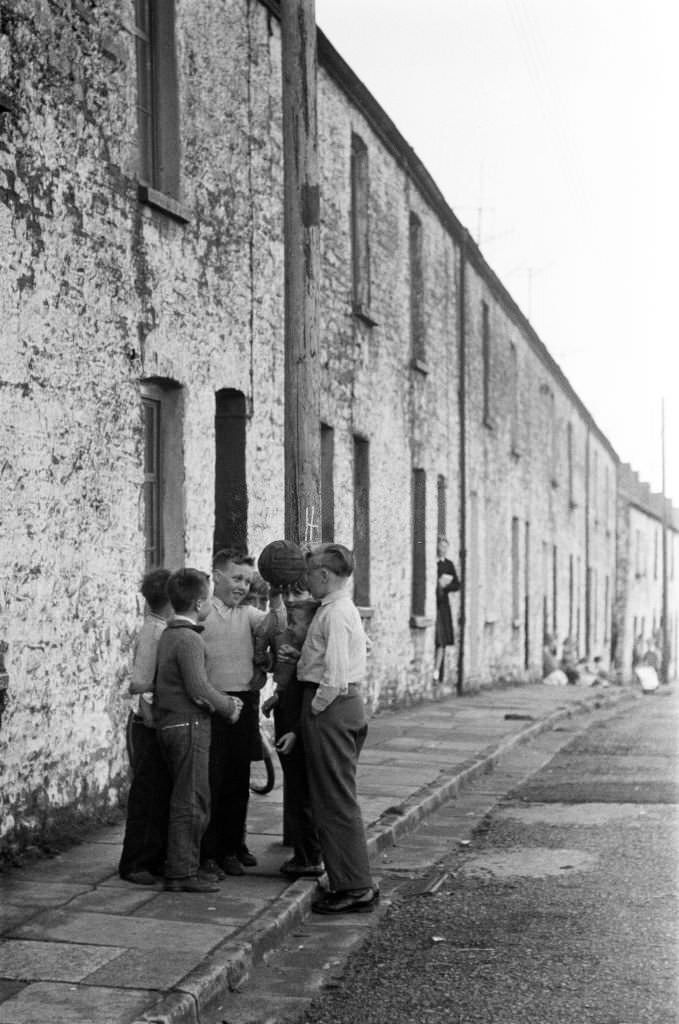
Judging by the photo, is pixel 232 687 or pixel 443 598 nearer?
pixel 232 687

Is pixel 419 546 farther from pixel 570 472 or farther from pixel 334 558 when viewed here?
pixel 570 472

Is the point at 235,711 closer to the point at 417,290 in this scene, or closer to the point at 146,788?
the point at 146,788

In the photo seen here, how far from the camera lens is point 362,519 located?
57.3ft

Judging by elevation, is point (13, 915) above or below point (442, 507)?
below

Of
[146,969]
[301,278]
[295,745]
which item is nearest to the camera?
[146,969]

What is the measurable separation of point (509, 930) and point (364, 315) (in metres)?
10.9

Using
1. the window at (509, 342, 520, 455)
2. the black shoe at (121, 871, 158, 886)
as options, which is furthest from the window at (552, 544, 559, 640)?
the black shoe at (121, 871, 158, 886)

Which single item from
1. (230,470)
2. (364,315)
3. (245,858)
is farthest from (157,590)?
(364,315)

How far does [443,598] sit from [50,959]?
15634 mm

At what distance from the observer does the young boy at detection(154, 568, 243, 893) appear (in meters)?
7.11

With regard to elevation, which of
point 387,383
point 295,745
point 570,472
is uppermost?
point 387,383

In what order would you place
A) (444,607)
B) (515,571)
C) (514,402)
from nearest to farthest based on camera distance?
(444,607), (514,402), (515,571)

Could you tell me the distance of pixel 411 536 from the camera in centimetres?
1992

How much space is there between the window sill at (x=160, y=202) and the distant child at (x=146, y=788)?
390 centimetres
